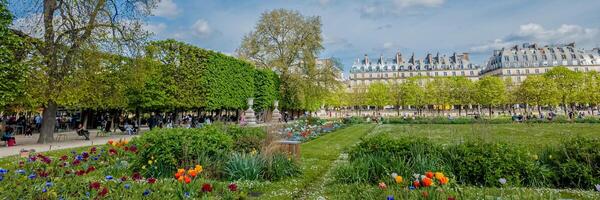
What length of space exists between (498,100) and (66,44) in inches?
2638

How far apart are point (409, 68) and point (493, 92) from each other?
4115 centimetres

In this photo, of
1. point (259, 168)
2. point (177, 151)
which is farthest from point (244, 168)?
point (177, 151)

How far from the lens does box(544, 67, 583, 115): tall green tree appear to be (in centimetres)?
5844

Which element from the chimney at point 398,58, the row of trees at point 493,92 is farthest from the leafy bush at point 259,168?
the chimney at point 398,58

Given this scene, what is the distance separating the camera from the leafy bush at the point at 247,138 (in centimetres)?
849

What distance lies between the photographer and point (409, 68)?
103500 millimetres

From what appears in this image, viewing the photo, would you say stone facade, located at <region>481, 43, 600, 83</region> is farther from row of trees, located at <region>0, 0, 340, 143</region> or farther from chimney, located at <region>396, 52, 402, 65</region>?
row of trees, located at <region>0, 0, 340, 143</region>

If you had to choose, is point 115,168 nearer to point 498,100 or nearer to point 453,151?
point 453,151

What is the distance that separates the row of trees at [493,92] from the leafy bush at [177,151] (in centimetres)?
4263

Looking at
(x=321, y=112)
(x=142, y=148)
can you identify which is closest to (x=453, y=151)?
(x=142, y=148)

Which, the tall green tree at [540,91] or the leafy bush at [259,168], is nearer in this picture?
the leafy bush at [259,168]

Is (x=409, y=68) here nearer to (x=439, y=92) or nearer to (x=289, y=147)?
(x=439, y=92)

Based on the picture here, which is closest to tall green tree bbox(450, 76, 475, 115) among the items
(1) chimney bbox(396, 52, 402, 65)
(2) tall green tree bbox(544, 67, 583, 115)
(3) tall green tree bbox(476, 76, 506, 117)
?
(3) tall green tree bbox(476, 76, 506, 117)

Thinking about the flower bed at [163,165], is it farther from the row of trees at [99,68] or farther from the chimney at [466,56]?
the chimney at [466,56]
